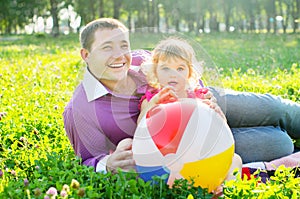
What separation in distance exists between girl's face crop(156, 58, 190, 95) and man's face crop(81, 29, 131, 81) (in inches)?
15.6

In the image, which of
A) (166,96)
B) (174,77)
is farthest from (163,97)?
(174,77)

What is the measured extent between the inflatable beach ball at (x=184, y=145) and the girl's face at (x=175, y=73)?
205 millimetres

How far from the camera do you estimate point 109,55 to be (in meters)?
3.72

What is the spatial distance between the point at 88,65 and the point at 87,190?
1.13 meters

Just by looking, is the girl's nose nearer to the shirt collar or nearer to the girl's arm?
the shirt collar

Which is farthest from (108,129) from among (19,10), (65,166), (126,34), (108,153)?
(19,10)

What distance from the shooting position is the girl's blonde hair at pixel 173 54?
3465 mm

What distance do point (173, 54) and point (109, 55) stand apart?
0.50 meters

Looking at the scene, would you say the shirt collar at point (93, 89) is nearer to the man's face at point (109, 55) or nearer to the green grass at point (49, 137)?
the man's face at point (109, 55)

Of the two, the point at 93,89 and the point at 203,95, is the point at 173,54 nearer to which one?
the point at 203,95

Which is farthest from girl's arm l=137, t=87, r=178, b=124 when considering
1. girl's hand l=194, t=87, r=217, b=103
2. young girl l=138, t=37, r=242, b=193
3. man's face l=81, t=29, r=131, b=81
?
man's face l=81, t=29, r=131, b=81

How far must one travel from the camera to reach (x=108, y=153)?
12.2 ft

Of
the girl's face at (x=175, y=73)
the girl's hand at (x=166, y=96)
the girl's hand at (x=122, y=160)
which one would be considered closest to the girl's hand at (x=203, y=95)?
the girl's face at (x=175, y=73)

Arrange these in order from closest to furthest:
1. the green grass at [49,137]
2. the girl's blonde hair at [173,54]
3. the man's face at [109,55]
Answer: the green grass at [49,137]
the girl's blonde hair at [173,54]
the man's face at [109,55]
